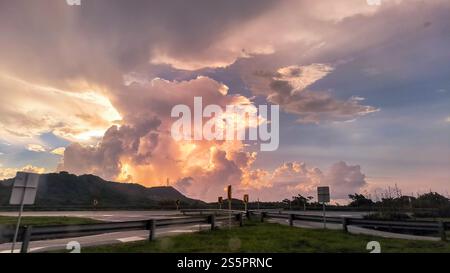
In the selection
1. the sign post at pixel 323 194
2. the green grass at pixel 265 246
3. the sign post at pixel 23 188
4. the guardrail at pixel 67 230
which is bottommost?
the green grass at pixel 265 246

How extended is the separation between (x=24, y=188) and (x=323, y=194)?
18156 mm

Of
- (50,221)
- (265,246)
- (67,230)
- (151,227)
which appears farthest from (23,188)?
(50,221)

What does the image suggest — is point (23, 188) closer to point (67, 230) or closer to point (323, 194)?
point (67, 230)

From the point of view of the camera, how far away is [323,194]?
2523 cm

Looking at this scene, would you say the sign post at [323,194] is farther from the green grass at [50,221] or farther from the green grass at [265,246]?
the green grass at [50,221]

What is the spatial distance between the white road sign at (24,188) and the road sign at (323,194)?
17.6 metres

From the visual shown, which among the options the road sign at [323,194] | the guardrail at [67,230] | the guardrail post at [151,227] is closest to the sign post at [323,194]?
the road sign at [323,194]

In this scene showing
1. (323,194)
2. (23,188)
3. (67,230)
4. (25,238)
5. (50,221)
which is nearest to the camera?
(25,238)

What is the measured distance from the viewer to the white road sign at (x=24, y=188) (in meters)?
12.8

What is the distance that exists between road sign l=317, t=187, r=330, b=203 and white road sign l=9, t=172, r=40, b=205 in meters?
17.6

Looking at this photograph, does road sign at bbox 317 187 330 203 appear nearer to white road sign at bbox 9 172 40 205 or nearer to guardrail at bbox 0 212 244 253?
guardrail at bbox 0 212 244 253

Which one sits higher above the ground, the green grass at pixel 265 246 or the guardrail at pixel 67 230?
the guardrail at pixel 67 230
